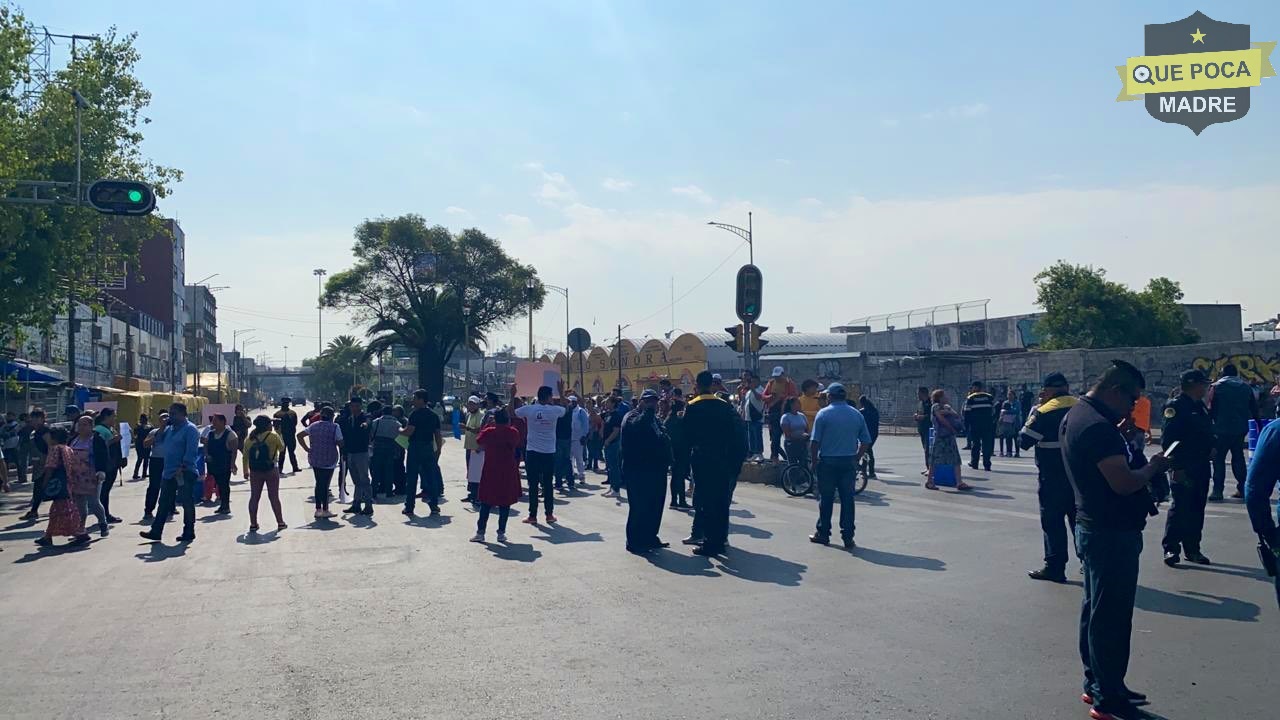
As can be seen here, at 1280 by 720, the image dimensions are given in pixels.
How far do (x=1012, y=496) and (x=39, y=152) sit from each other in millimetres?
24326

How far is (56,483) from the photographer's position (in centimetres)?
1307

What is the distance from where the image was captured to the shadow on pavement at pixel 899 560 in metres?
10.0

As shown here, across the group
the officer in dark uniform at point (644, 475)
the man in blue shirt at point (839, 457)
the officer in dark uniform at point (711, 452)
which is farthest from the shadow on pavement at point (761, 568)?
the man in blue shirt at point (839, 457)

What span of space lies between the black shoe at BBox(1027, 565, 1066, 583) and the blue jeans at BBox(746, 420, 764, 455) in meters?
11.9

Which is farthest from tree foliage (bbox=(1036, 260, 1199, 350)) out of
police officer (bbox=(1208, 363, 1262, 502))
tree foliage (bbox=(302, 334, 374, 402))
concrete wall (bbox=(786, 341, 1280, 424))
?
tree foliage (bbox=(302, 334, 374, 402))

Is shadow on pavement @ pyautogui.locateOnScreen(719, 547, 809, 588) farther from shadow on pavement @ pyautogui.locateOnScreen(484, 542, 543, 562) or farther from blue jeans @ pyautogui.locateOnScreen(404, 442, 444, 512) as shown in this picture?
blue jeans @ pyautogui.locateOnScreen(404, 442, 444, 512)

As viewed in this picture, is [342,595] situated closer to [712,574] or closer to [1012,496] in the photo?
[712,574]

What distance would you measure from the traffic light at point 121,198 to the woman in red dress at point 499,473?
26.4 ft

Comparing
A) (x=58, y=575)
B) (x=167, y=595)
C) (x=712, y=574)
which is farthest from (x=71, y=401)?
(x=712, y=574)

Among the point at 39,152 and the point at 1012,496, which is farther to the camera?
the point at 39,152

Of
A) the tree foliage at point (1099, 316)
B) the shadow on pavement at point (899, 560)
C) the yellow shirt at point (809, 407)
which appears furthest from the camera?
the tree foliage at point (1099, 316)

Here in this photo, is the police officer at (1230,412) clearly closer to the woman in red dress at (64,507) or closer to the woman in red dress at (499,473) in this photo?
the woman in red dress at (499,473)

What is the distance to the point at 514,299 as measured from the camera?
6981 cm

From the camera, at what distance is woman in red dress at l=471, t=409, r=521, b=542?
41.0 ft
